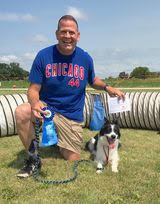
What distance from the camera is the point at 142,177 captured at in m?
4.98

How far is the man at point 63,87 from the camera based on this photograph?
17.6ft

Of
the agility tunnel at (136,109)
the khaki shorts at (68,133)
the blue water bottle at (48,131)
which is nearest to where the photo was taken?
the blue water bottle at (48,131)

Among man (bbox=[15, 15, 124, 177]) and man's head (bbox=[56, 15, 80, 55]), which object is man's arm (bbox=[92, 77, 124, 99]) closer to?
man (bbox=[15, 15, 124, 177])

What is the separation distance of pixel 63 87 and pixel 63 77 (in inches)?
5.9

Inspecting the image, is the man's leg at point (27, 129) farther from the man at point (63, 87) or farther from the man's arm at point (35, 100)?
the man's arm at point (35, 100)

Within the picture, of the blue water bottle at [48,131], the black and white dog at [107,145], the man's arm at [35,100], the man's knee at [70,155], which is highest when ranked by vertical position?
the man's arm at [35,100]

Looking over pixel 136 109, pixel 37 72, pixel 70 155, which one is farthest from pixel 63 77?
pixel 136 109

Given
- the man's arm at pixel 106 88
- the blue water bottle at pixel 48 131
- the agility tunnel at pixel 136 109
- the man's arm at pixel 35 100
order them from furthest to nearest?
the agility tunnel at pixel 136 109, the man's arm at pixel 106 88, the blue water bottle at pixel 48 131, the man's arm at pixel 35 100

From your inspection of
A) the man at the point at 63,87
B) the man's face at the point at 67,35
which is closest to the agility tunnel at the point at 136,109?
the man at the point at 63,87

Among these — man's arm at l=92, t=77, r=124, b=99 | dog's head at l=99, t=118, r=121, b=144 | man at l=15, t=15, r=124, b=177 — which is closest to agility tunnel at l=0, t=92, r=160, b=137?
man at l=15, t=15, r=124, b=177

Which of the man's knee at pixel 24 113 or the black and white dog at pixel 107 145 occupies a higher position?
the man's knee at pixel 24 113

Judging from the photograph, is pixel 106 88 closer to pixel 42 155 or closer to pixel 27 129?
pixel 27 129

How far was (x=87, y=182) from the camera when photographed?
15.6ft

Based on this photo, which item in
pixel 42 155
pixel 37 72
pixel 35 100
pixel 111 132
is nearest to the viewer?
pixel 35 100
